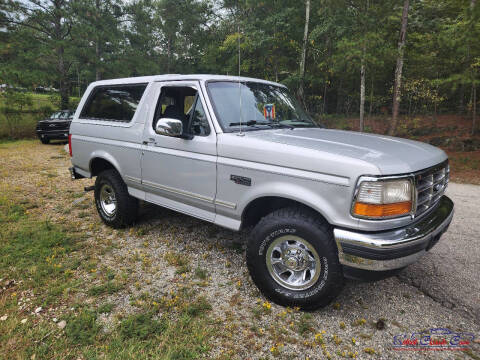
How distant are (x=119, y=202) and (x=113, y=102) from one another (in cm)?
142

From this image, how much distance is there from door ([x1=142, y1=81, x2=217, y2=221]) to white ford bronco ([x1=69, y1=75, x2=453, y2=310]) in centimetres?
1

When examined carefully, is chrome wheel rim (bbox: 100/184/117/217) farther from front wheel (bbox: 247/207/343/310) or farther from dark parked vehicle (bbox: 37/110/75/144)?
dark parked vehicle (bbox: 37/110/75/144)

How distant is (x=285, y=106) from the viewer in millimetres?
3906

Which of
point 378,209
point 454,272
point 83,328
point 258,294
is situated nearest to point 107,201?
point 83,328

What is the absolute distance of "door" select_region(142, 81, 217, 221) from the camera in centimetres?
325

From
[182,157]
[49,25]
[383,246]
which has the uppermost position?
[49,25]

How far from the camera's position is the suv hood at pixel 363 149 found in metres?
2.36

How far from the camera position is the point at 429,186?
264 centimetres

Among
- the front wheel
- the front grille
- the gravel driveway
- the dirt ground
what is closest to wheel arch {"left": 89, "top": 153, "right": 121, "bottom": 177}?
the dirt ground

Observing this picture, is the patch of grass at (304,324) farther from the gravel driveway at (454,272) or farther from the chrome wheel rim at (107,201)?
the chrome wheel rim at (107,201)

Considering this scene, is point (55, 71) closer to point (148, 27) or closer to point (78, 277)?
point (148, 27)

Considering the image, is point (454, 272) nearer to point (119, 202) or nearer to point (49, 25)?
point (119, 202)

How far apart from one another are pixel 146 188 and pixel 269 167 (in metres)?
1.93

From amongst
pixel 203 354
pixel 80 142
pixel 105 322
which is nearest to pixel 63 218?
pixel 80 142
